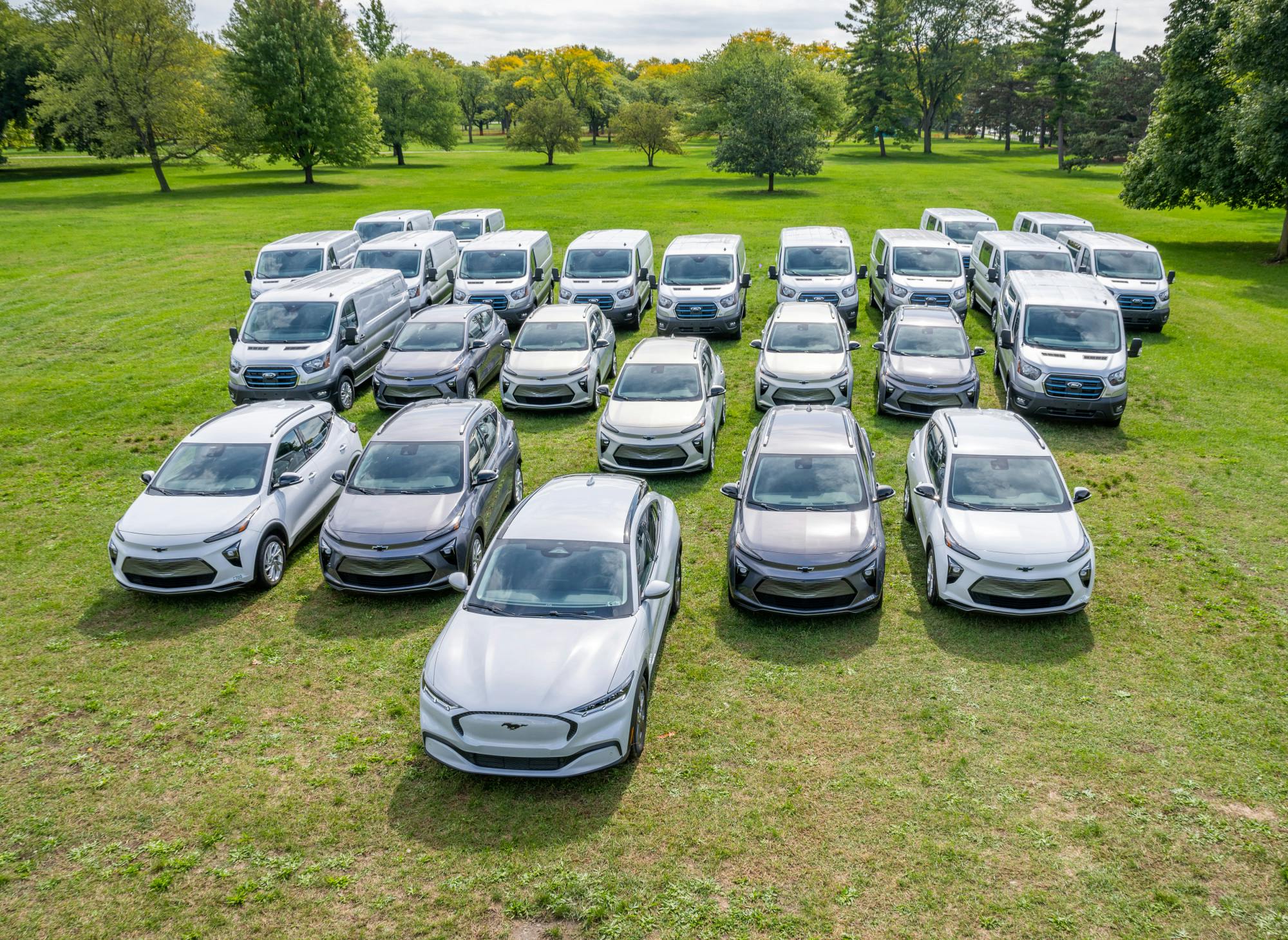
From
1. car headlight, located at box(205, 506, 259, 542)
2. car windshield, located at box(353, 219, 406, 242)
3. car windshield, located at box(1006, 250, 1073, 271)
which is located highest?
car windshield, located at box(353, 219, 406, 242)

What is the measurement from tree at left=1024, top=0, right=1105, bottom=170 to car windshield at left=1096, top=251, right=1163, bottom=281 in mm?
49431

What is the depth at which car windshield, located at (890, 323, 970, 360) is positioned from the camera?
54.1ft

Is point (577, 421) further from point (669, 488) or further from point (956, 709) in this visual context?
point (956, 709)

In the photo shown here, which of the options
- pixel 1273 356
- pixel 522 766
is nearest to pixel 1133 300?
pixel 1273 356

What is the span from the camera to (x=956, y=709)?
8508mm

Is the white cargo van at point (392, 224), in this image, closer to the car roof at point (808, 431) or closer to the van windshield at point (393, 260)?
the van windshield at point (393, 260)

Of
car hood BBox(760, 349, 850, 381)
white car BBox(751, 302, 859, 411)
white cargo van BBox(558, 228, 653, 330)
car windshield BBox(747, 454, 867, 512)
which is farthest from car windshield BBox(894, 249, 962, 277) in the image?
car windshield BBox(747, 454, 867, 512)

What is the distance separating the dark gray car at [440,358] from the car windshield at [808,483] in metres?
7.75

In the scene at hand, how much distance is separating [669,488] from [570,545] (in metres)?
5.41

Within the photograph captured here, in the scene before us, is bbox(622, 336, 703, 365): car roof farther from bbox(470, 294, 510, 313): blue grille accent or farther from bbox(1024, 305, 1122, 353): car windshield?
bbox(470, 294, 510, 313): blue grille accent

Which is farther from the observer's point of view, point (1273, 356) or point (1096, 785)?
point (1273, 356)

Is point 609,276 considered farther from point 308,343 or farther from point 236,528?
point 236,528

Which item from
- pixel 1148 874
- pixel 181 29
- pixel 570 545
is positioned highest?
pixel 181 29

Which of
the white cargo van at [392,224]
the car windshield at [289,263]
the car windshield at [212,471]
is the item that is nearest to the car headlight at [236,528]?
the car windshield at [212,471]
